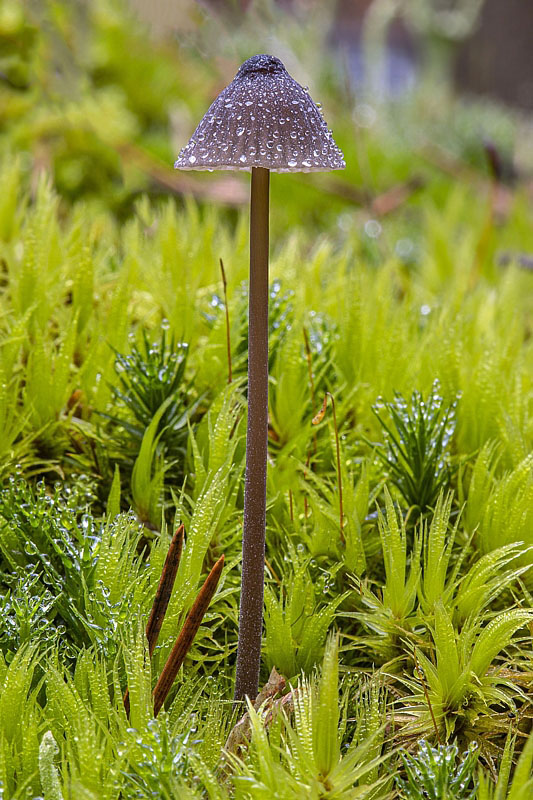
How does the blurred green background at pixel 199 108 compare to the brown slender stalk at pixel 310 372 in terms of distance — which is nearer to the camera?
the brown slender stalk at pixel 310 372

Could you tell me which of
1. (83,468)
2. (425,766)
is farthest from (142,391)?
(425,766)

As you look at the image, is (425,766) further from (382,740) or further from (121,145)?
(121,145)

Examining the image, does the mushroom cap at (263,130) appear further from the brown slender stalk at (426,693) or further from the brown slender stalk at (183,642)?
the brown slender stalk at (426,693)

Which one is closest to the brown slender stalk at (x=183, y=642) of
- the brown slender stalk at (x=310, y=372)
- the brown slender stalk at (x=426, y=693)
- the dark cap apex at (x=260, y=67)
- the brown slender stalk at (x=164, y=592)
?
the brown slender stalk at (x=164, y=592)

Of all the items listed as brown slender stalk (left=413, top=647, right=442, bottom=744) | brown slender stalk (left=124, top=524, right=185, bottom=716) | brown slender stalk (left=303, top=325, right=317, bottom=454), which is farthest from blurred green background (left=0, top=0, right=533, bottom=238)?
brown slender stalk (left=413, top=647, right=442, bottom=744)

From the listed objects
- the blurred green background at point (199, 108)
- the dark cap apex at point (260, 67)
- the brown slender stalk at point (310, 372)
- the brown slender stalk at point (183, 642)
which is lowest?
the brown slender stalk at point (183, 642)

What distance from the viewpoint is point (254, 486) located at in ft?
2.99

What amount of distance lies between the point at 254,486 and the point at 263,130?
0.42 m

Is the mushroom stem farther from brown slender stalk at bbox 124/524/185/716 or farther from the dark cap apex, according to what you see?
the dark cap apex

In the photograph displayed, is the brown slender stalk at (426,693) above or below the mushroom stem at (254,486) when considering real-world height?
below

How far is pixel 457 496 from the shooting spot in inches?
48.9

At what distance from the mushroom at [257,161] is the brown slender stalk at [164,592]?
9 centimetres

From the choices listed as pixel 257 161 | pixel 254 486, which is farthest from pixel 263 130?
pixel 254 486

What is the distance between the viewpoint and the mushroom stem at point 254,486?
0.89 metres
